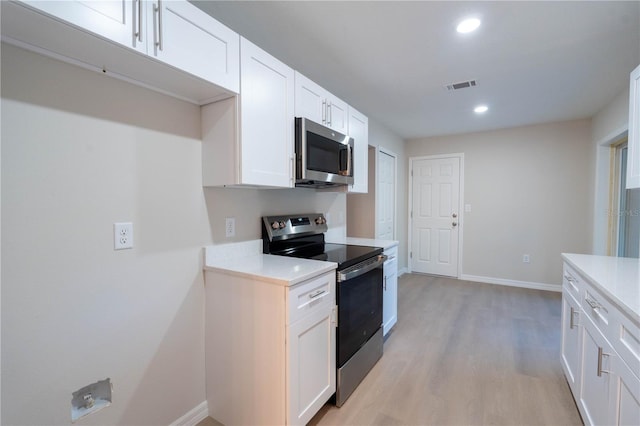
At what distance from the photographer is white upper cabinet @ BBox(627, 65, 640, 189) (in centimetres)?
163

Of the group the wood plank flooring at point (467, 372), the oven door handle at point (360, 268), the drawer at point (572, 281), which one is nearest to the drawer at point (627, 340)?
the drawer at point (572, 281)

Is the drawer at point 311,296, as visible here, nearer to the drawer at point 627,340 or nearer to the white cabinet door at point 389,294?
the white cabinet door at point 389,294

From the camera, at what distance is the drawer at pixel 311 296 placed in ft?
4.79

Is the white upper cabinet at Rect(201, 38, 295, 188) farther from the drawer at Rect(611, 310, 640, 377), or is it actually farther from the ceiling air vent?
the ceiling air vent

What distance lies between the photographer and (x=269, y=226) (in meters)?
2.12

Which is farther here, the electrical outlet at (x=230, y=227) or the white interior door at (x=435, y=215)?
the white interior door at (x=435, y=215)

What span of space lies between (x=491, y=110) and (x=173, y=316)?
3915 mm

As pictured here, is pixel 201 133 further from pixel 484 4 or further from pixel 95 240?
pixel 484 4

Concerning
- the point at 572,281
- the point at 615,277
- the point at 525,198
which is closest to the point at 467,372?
the point at 572,281

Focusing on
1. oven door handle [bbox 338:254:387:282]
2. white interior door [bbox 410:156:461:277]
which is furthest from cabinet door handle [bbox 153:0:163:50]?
white interior door [bbox 410:156:461:277]

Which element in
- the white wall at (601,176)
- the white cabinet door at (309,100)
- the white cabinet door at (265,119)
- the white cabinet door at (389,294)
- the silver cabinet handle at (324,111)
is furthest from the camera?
the white wall at (601,176)

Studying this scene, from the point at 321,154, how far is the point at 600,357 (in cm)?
184

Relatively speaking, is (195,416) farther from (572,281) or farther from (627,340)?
(572,281)

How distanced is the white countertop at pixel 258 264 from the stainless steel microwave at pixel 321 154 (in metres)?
0.56
